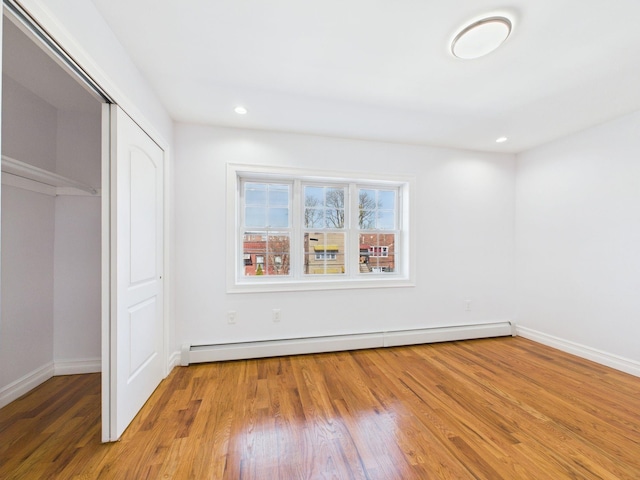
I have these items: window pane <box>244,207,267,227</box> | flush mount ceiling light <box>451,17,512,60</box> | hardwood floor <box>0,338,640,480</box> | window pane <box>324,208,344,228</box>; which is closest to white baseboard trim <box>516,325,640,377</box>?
hardwood floor <box>0,338,640,480</box>

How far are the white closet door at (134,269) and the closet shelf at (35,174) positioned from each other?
60 centimetres

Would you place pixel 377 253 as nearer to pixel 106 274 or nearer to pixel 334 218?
pixel 334 218

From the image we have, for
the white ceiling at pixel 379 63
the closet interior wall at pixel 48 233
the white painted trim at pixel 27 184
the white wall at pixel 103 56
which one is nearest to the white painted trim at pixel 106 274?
the white wall at pixel 103 56

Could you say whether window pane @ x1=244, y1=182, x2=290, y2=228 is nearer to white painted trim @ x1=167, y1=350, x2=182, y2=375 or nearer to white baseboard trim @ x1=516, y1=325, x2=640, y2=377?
white painted trim @ x1=167, y1=350, x2=182, y2=375

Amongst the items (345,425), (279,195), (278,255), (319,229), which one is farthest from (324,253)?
(345,425)

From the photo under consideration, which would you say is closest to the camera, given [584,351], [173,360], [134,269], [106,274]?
[106,274]

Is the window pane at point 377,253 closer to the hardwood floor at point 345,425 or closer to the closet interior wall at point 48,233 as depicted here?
the hardwood floor at point 345,425

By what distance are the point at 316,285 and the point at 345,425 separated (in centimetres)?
149

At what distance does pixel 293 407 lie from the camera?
204 centimetres

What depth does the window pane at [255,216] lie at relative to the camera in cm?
316

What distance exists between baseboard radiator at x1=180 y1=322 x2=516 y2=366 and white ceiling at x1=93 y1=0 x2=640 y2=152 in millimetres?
2320

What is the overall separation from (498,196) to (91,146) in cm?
466

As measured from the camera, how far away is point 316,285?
123 inches

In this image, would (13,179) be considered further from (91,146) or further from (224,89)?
(224,89)
